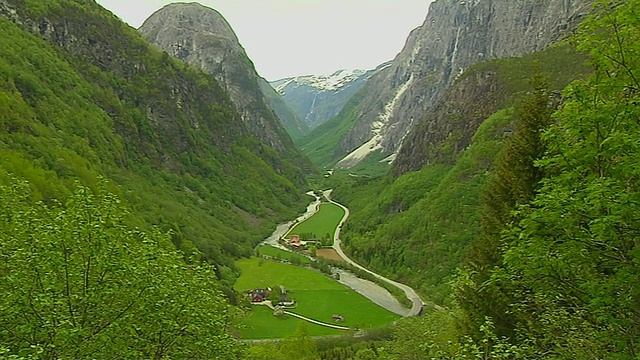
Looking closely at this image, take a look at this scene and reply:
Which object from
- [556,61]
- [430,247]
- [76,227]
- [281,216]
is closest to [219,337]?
[76,227]

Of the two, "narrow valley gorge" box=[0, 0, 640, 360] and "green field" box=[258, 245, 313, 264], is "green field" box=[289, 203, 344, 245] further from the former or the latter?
"green field" box=[258, 245, 313, 264]

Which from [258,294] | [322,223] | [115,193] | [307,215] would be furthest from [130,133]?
[307,215]

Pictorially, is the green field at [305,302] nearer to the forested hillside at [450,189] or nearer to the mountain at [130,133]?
the mountain at [130,133]

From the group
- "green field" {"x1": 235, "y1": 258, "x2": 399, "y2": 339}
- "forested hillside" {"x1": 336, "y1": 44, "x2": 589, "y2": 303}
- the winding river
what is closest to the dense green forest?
"green field" {"x1": 235, "y1": 258, "x2": 399, "y2": 339}

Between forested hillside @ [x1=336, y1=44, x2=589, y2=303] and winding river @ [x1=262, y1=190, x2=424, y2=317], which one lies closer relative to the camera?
winding river @ [x1=262, y1=190, x2=424, y2=317]

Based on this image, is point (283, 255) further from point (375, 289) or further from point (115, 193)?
point (115, 193)

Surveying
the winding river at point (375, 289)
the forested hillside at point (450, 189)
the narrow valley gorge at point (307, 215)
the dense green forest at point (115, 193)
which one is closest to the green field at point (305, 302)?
the narrow valley gorge at point (307, 215)
